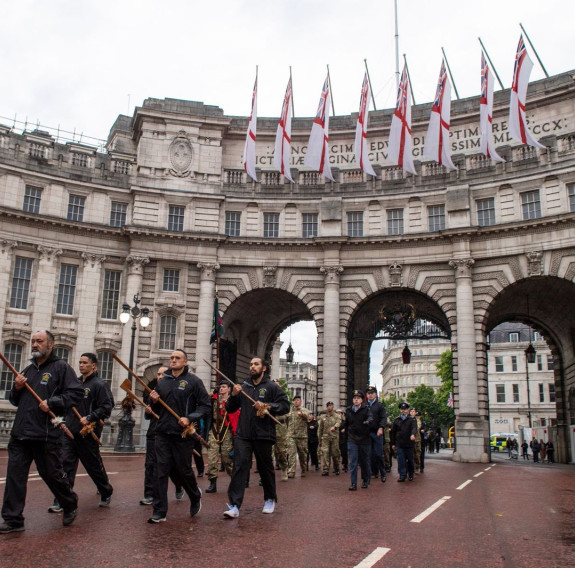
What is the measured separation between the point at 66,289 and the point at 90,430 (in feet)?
82.6

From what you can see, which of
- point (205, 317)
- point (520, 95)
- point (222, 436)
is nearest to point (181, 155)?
point (205, 317)

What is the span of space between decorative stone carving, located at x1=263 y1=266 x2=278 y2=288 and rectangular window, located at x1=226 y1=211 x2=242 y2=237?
2.76 meters

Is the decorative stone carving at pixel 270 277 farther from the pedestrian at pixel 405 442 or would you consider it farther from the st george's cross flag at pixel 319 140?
the pedestrian at pixel 405 442

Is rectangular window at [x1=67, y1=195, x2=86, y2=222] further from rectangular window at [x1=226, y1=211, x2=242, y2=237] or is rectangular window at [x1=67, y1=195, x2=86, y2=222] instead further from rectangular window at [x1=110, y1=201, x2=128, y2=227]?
rectangular window at [x1=226, y1=211, x2=242, y2=237]

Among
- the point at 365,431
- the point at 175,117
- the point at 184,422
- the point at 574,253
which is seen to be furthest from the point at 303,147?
the point at 184,422

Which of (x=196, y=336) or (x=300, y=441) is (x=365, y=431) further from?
(x=196, y=336)

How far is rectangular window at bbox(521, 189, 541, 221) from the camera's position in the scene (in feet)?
99.8

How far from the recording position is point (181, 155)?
34.3 meters

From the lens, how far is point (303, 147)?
118ft

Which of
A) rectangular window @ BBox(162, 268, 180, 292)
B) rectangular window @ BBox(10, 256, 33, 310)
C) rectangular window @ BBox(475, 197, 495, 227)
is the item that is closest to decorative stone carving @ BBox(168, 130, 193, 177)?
rectangular window @ BBox(162, 268, 180, 292)

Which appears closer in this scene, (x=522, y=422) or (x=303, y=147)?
(x=303, y=147)

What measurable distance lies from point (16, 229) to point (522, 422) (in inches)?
2510

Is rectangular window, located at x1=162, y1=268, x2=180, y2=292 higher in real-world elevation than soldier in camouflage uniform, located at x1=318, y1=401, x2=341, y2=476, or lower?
higher

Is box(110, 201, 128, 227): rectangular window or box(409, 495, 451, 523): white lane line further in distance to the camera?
box(110, 201, 128, 227): rectangular window
